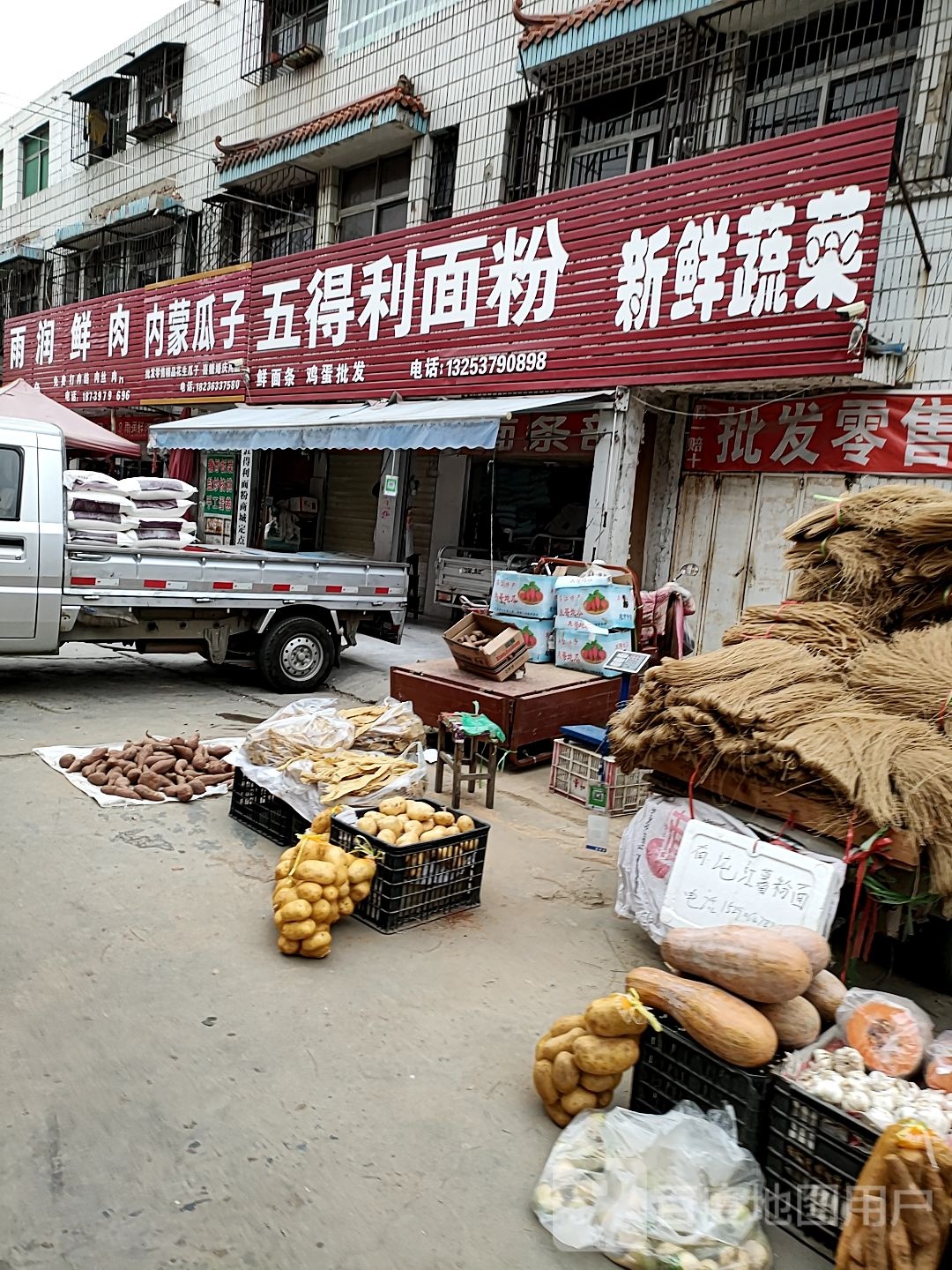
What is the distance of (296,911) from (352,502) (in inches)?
506

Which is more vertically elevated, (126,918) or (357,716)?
(357,716)

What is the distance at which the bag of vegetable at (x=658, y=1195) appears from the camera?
2268 mm

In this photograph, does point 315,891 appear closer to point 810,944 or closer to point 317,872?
point 317,872

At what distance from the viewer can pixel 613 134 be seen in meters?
10.6

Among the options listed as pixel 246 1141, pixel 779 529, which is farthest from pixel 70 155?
pixel 246 1141

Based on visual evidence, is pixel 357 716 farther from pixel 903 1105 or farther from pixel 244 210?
pixel 244 210

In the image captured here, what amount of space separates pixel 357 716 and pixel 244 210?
1414 cm

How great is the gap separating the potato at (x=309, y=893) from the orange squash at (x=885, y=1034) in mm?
2036

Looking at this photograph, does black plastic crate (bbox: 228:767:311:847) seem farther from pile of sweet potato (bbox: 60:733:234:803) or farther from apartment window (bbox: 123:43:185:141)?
apartment window (bbox: 123:43:185:141)

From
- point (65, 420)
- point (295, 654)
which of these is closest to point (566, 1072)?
point (295, 654)

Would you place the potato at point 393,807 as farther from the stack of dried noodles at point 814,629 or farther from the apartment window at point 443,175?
the apartment window at point 443,175

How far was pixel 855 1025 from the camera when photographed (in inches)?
111

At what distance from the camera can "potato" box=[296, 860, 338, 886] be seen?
12.4 feet

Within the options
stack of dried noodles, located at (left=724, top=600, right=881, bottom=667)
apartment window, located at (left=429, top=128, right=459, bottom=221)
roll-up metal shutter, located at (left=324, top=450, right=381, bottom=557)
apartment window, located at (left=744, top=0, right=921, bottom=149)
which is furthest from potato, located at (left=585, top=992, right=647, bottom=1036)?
roll-up metal shutter, located at (left=324, top=450, right=381, bottom=557)
